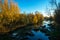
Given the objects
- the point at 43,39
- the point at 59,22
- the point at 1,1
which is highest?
the point at 1,1

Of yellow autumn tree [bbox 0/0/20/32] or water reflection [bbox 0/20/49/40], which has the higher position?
yellow autumn tree [bbox 0/0/20/32]

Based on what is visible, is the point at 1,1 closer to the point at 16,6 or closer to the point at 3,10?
the point at 3,10

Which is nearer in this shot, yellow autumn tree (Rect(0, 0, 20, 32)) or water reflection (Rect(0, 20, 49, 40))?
water reflection (Rect(0, 20, 49, 40))

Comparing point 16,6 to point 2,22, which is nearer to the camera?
point 2,22

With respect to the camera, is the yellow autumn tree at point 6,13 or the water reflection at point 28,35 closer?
the water reflection at point 28,35

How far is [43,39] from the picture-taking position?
15.9 metres

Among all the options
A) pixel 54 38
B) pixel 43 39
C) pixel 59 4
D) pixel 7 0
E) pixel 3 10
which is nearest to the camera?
pixel 54 38

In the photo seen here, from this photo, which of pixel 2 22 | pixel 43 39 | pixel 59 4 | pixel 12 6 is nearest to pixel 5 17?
pixel 2 22

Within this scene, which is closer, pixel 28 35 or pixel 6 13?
pixel 28 35

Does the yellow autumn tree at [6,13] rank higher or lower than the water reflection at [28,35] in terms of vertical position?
higher

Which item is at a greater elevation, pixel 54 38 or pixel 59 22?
pixel 59 22

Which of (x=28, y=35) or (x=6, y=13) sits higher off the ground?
(x=6, y=13)

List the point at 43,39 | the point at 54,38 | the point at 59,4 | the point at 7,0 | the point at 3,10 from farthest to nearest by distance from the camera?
1. the point at 7,0
2. the point at 3,10
3. the point at 43,39
4. the point at 59,4
5. the point at 54,38

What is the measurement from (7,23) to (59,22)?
49.5 feet
